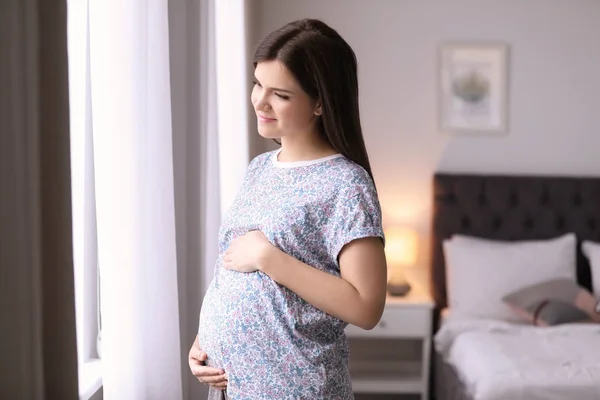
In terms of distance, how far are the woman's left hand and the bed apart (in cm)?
154

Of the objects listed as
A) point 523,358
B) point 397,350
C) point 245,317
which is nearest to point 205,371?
point 245,317

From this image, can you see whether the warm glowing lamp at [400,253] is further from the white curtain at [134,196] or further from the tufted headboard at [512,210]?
the white curtain at [134,196]

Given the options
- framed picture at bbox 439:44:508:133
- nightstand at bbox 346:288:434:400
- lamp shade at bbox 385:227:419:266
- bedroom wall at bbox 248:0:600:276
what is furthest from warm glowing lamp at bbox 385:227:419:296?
framed picture at bbox 439:44:508:133

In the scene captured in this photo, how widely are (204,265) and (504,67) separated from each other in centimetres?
225

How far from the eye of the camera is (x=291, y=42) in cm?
118

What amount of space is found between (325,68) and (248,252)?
34 cm

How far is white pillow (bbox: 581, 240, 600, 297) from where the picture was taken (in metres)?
3.42

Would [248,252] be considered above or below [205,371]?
above

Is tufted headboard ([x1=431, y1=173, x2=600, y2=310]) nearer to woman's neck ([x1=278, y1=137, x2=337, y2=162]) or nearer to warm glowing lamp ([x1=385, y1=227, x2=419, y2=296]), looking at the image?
warm glowing lamp ([x1=385, y1=227, x2=419, y2=296])

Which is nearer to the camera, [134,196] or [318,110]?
[318,110]

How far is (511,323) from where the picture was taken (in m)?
3.31

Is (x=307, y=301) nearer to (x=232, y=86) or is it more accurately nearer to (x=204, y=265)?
(x=204, y=265)

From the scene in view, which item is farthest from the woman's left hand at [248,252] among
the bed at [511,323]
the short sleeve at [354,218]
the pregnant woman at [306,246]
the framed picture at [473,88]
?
the framed picture at [473,88]

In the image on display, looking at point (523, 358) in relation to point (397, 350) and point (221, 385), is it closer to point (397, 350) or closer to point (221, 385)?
point (397, 350)
